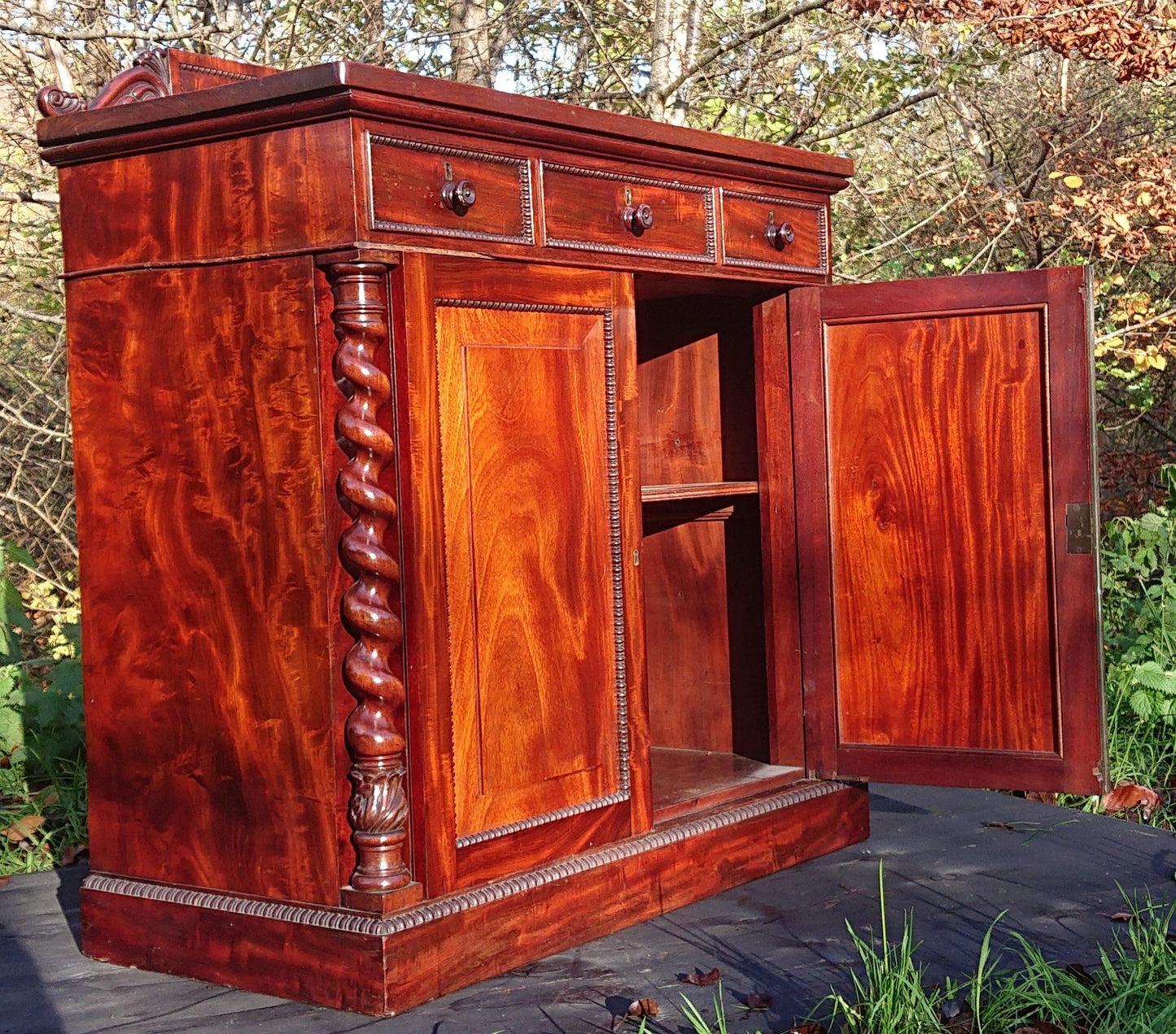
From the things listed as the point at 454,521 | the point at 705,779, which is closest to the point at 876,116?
the point at 705,779

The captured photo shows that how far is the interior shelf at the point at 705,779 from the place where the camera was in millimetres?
3879

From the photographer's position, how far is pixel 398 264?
302 cm

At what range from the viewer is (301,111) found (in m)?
2.95

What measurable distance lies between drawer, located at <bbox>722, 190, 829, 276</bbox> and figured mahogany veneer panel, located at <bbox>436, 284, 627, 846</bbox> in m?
0.57

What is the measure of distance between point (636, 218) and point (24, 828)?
2489mm

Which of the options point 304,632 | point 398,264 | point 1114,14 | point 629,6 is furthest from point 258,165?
point 629,6

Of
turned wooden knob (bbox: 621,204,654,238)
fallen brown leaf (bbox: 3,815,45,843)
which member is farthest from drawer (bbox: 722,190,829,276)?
fallen brown leaf (bbox: 3,815,45,843)

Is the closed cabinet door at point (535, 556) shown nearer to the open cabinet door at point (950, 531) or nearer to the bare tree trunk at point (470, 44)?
the open cabinet door at point (950, 531)

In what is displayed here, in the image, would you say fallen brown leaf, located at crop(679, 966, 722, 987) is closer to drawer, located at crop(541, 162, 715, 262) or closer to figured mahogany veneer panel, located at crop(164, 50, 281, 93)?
drawer, located at crop(541, 162, 715, 262)

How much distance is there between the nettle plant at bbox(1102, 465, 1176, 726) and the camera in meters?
4.94

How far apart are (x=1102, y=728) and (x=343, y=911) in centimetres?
188

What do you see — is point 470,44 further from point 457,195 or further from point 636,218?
→ point 457,195

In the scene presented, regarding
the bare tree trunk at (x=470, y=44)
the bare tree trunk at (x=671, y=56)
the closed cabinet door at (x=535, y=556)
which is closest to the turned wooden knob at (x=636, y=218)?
the closed cabinet door at (x=535, y=556)

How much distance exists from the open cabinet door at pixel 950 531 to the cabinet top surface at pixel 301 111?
0.88m
